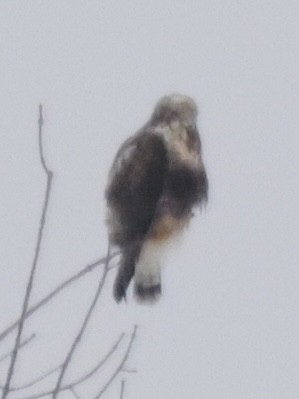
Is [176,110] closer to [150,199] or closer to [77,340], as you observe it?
[150,199]

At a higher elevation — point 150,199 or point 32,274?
point 150,199

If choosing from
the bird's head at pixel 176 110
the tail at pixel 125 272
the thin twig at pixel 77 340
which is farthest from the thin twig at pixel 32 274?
the bird's head at pixel 176 110

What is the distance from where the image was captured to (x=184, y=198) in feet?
14.9

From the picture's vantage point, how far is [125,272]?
4543 millimetres

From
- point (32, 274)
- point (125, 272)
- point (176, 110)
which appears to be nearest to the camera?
point (32, 274)

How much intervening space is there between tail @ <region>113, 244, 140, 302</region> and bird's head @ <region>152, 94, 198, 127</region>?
17.8 inches

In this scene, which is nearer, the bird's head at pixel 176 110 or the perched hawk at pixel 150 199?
the perched hawk at pixel 150 199

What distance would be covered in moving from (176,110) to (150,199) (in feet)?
1.13

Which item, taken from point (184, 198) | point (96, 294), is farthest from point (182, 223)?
point (96, 294)

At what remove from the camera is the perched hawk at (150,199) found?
14.9 ft

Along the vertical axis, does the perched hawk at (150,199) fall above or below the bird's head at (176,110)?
below

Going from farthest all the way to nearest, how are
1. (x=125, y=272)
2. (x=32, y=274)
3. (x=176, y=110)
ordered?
(x=176, y=110) → (x=125, y=272) → (x=32, y=274)

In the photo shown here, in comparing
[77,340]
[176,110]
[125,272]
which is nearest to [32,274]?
[77,340]

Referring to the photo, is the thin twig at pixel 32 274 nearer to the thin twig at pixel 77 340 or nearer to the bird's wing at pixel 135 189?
the thin twig at pixel 77 340
